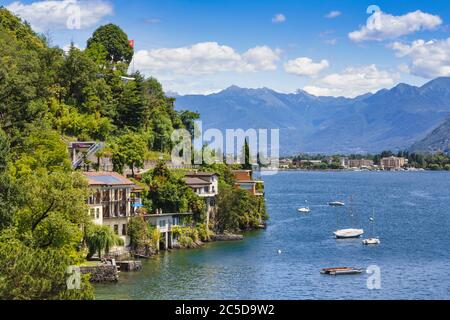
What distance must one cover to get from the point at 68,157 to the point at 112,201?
16.5 ft

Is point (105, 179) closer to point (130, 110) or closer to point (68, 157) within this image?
point (68, 157)

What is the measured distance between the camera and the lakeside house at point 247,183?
77.3m

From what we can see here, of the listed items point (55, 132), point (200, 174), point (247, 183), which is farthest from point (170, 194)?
point (247, 183)

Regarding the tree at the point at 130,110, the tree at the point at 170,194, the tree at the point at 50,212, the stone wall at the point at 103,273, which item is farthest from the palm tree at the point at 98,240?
the tree at the point at 130,110

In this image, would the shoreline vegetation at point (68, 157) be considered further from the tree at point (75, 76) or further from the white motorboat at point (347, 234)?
the white motorboat at point (347, 234)

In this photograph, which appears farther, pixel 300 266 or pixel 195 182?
pixel 195 182

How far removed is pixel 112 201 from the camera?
49281 millimetres

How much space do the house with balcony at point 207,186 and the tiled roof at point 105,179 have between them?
10.5 meters

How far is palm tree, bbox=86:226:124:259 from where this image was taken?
4384 cm

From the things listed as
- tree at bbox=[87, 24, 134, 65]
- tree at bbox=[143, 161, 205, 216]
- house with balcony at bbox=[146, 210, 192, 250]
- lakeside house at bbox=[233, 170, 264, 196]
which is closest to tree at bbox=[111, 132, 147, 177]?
tree at bbox=[143, 161, 205, 216]

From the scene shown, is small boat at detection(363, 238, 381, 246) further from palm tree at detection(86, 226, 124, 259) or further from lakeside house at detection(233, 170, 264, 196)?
palm tree at detection(86, 226, 124, 259)

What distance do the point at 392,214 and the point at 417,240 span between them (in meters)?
27.4
